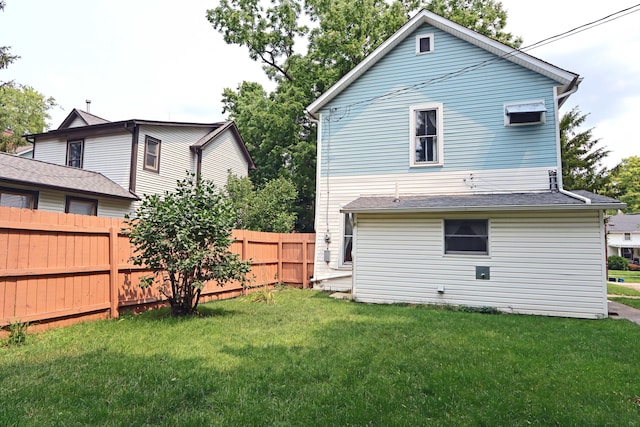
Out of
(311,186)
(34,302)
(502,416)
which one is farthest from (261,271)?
(311,186)

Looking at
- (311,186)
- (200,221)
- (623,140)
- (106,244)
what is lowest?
(106,244)

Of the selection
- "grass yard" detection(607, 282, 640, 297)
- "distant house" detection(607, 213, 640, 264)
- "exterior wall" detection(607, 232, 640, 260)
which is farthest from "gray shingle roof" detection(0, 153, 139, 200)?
"exterior wall" detection(607, 232, 640, 260)

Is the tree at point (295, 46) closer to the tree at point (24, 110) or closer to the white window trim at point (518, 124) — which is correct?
the white window trim at point (518, 124)

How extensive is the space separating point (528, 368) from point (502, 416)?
1492 mm

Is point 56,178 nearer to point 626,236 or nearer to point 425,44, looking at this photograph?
point 425,44

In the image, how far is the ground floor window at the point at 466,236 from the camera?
28.5 feet

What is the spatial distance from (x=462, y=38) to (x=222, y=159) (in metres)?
12.7

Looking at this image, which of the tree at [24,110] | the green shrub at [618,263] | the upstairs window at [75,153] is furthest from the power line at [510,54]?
the tree at [24,110]

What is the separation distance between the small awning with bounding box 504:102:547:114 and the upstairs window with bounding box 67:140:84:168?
16333 mm

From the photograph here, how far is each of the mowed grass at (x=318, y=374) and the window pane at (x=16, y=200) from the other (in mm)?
8126

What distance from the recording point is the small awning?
9.54 meters

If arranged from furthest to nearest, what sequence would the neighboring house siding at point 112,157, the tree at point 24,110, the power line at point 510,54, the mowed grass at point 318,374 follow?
1. the tree at point 24,110
2. the neighboring house siding at point 112,157
3. the power line at point 510,54
4. the mowed grass at point 318,374

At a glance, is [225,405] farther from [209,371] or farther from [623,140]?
[623,140]

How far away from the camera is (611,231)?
40688mm
